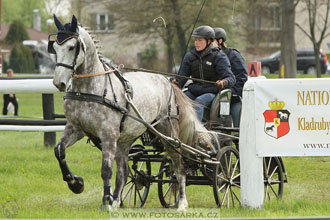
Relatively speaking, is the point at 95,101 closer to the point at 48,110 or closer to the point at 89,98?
the point at 89,98

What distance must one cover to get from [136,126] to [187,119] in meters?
0.98

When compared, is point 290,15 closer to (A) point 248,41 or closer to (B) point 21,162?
(A) point 248,41

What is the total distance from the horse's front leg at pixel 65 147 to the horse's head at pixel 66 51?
70cm

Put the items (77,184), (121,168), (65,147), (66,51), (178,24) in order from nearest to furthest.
→ (66,51) < (65,147) < (77,184) < (121,168) < (178,24)

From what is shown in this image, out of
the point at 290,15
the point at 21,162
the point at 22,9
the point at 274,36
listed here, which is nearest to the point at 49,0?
the point at 22,9

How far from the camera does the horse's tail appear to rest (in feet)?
29.2

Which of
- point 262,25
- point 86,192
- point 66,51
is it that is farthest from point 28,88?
point 262,25

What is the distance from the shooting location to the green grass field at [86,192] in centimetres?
772

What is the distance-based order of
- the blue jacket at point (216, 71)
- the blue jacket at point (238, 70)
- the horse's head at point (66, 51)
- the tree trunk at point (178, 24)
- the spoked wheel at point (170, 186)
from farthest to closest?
the tree trunk at point (178, 24)
the blue jacket at point (238, 70)
the blue jacket at point (216, 71)
the spoked wheel at point (170, 186)
the horse's head at point (66, 51)

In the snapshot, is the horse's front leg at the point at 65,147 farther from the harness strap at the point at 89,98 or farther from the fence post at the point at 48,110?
the fence post at the point at 48,110

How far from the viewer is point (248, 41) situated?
3997 centimetres

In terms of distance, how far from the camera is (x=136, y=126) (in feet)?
26.6

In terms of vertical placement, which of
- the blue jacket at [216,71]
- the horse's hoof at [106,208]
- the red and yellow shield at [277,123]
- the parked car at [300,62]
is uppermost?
the parked car at [300,62]

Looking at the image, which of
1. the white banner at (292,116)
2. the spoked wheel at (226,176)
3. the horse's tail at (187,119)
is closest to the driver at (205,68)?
the horse's tail at (187,119)
